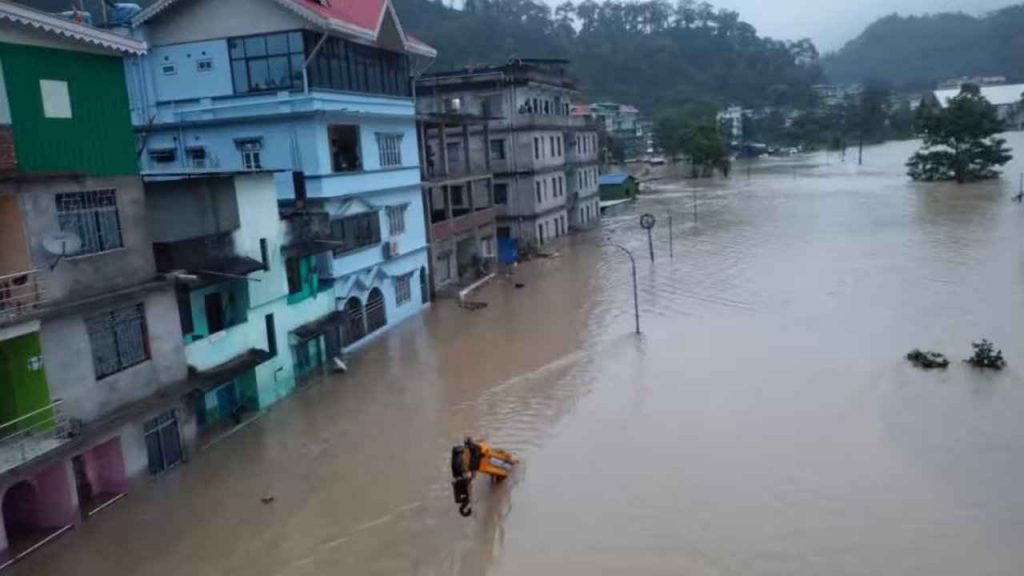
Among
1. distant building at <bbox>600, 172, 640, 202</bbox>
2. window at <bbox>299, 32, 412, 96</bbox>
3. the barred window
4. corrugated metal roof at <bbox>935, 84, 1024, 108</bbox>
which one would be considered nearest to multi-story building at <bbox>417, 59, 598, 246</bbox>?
window at <bbox>299, 32, 412, 96</bbox>

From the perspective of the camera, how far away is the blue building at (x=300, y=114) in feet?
76.5

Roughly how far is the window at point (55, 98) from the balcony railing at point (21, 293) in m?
2.93

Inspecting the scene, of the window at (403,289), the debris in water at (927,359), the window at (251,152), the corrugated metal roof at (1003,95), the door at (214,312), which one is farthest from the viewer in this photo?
the corrugated metal roof at (1003,95)

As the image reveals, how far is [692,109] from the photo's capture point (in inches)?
4941

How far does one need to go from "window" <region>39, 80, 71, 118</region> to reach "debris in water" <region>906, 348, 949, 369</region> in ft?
64.8

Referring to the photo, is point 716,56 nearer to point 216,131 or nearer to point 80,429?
point 216,131

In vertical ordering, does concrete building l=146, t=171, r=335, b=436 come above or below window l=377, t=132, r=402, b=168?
below

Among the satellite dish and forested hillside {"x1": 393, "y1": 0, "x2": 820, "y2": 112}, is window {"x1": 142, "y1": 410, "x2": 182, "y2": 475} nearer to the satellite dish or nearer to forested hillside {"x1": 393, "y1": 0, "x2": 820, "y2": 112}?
the satellite dish

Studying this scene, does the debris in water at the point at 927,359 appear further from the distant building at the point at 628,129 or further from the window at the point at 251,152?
the distant building at the point at 628,129

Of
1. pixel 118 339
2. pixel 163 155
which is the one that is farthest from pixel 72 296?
pixel 163 155

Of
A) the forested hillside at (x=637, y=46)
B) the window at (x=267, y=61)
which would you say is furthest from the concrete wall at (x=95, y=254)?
the forested hillside at (x=637, y=46)

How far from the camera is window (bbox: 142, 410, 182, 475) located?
15.8 metres

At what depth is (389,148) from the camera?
27594 mm

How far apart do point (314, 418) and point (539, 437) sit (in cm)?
562
